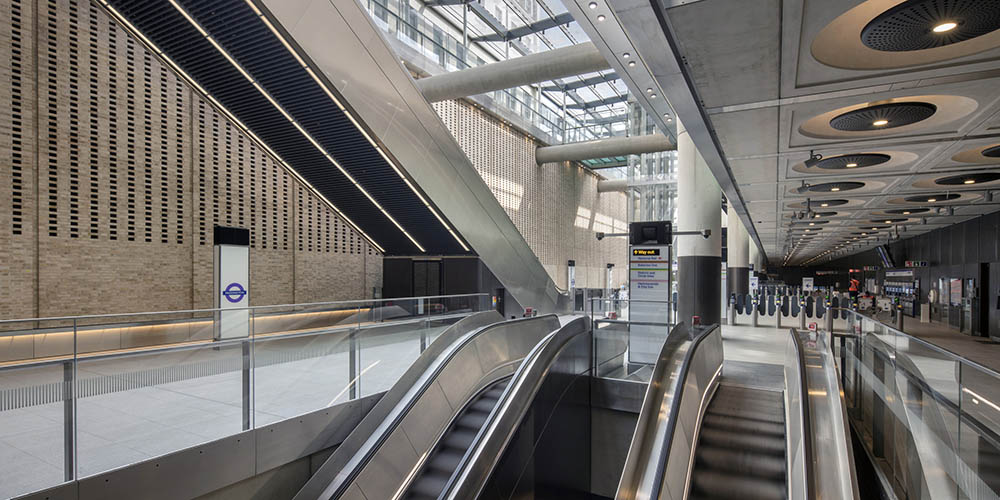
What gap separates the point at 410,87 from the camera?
11625mm

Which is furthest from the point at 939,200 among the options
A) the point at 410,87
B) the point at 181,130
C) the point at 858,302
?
the point at 181,130

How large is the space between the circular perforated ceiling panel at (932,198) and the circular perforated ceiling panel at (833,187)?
2523 millimetres

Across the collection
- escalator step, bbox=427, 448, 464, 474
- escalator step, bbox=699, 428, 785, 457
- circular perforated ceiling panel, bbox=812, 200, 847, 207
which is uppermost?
circular perforated ceiling panel, bbox=812, 200, 847, 207

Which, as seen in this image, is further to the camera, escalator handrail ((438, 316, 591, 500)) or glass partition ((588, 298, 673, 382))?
glass partition ((588, 298, 673, 382))

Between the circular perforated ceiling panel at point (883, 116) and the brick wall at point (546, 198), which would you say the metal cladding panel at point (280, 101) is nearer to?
the brick wall at point (546, 198)

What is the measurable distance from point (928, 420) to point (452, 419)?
4686 millimetres

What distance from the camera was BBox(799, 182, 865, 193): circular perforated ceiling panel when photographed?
30.8ft

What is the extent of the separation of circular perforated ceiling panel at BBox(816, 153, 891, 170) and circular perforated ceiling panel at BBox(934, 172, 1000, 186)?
2.46 metres

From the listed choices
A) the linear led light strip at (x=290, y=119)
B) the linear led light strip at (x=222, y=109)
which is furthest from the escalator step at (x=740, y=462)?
the linear led light strip at (x=222, y=109)

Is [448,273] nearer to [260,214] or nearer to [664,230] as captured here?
[260,214]

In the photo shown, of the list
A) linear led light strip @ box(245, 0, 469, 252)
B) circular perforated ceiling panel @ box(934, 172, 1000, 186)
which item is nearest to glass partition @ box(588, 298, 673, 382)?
circular perforated ceiling panel @ box(934, 172, 1000, 186)

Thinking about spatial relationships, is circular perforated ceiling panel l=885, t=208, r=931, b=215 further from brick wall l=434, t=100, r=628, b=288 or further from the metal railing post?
the metal railing post

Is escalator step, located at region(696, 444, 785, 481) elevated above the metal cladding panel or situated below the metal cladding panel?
below

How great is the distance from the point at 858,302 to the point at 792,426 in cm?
1668
